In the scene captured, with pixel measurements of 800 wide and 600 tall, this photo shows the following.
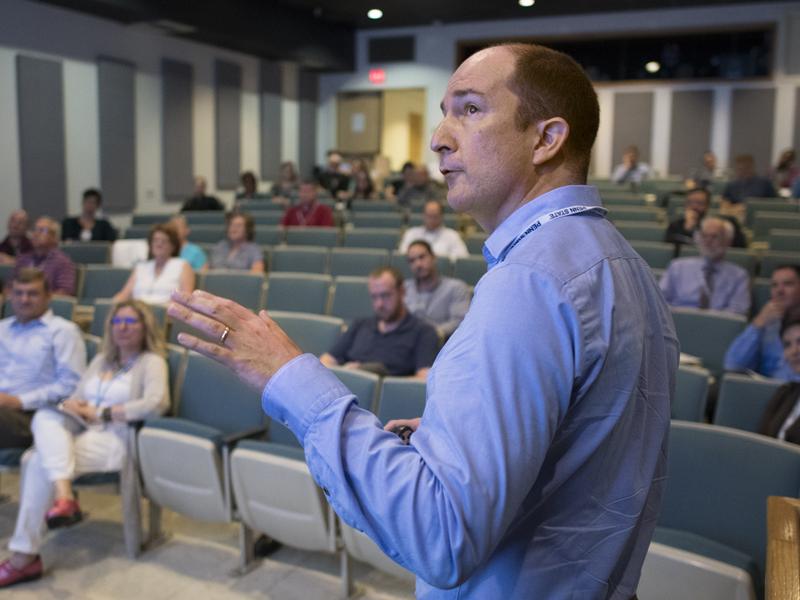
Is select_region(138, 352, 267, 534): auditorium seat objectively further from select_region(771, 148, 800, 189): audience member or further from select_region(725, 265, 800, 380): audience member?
select_region(771, 148, 800, 189): audience member

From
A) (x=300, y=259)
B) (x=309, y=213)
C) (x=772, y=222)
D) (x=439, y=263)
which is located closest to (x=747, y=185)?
(x=772, y=222)

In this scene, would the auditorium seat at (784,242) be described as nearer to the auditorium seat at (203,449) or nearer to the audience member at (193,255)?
the audience member at (193,255)

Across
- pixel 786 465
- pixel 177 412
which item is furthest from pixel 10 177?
pixel 786 465

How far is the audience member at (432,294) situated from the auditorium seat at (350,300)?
1.02ft

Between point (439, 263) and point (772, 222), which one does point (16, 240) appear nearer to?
point (439, 263)

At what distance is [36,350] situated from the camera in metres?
3.48

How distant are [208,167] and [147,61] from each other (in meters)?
1.96

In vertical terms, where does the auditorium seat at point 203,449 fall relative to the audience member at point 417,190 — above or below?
below

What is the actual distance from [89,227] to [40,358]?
4.48m

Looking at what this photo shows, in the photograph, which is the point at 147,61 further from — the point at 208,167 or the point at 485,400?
the point at 485,400

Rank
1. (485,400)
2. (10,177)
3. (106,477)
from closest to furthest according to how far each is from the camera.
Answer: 1. (485,400)
2. (106,477)
3. (10,177)

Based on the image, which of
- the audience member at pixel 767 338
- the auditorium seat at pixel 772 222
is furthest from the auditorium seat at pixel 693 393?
the auditorium seat at pixel 772 222

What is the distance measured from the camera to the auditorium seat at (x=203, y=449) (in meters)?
2.89

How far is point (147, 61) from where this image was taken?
A: 424 inches
